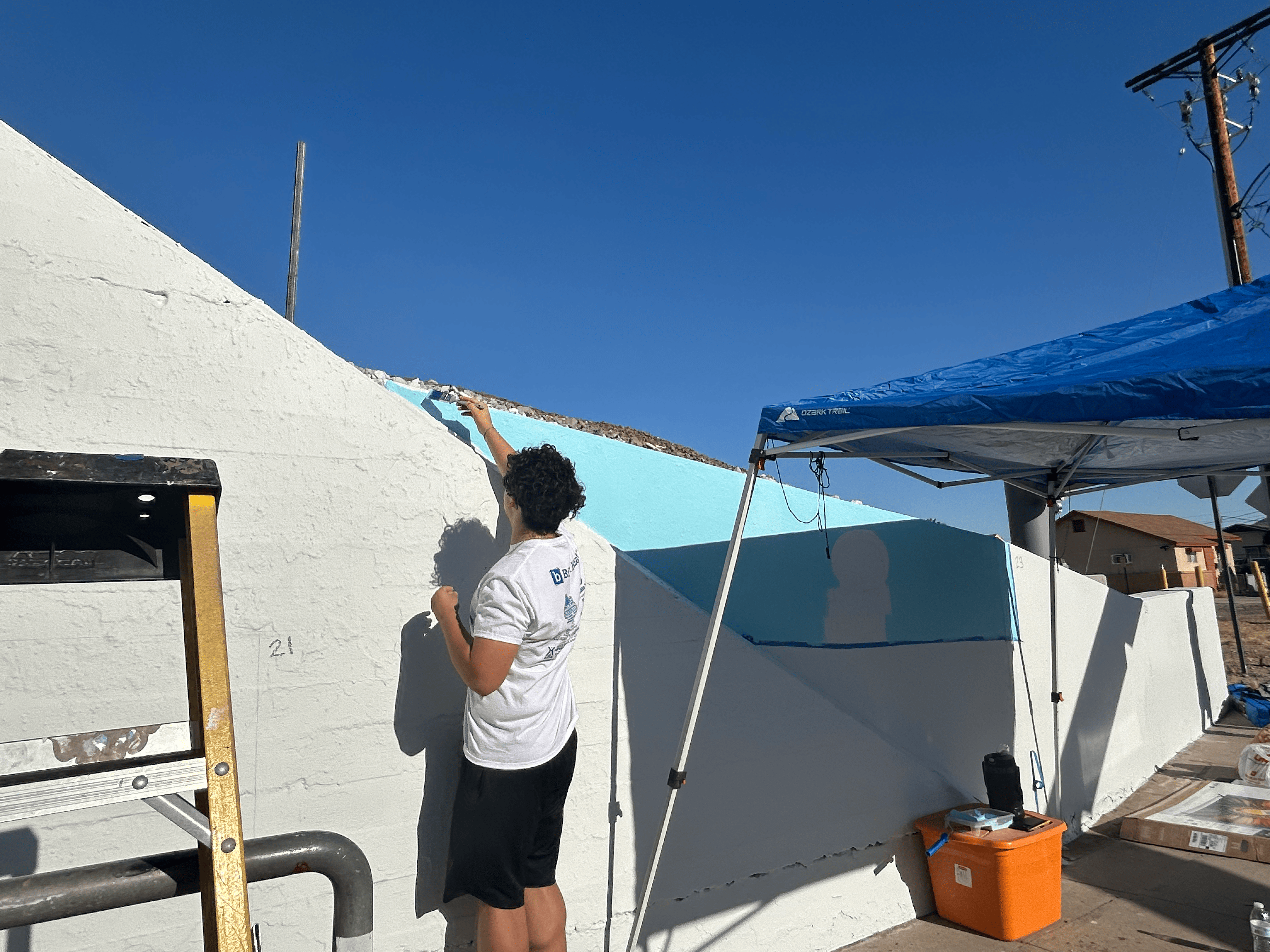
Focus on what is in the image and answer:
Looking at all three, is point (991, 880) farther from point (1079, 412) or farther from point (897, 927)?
point (1079, 412)

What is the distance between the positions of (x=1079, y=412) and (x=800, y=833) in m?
2.07

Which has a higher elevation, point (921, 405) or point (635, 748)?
point (921, 405)

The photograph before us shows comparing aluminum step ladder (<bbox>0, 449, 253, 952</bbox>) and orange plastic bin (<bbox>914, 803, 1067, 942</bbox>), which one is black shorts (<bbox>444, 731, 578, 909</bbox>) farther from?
orange plastic bin (<bbox>914, 803, 1067, 942</bbox>)

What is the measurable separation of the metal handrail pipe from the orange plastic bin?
10.2 feet

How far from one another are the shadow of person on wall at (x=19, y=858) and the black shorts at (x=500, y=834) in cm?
102

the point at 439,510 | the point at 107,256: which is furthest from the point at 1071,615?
the point at 107,256

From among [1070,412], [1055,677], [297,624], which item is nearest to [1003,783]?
[1055,677]

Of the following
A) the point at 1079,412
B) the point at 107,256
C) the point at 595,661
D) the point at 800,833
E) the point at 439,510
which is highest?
the point at 107,256

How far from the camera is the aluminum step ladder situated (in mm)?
1087

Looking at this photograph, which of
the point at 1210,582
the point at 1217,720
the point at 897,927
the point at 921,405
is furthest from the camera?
the point at 1210,582

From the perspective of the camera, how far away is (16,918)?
1.08 m

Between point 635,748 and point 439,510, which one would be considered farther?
point 635,748

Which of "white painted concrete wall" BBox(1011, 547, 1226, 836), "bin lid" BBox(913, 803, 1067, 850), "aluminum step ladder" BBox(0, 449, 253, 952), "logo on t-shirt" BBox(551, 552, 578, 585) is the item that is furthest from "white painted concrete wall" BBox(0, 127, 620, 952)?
"white painted concrete wall" BBox(1011, 547, 1226, 836)

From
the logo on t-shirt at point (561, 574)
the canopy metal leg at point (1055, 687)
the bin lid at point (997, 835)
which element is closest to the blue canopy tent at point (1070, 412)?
the logo on t-shirt at point (561, 574)
